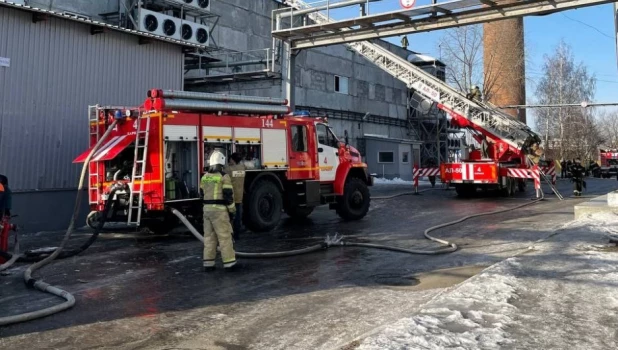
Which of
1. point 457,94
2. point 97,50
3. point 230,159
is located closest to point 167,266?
point 230,159

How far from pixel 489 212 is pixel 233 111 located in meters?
8.11

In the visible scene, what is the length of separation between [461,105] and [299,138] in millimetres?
11054

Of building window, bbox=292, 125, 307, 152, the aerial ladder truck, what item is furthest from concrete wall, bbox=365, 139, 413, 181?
building window, bbox=292, 125, 307, 152

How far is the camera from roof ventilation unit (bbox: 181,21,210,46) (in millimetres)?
18844

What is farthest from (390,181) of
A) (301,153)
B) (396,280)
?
(396,280)

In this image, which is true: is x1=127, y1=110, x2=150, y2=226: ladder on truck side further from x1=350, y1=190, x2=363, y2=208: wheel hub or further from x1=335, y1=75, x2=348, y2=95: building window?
x1=335, y1=75, x2=348, y2=95: building window

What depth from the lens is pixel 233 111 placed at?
36.9 feet

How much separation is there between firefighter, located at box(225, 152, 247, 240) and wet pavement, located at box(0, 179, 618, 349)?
47 cm

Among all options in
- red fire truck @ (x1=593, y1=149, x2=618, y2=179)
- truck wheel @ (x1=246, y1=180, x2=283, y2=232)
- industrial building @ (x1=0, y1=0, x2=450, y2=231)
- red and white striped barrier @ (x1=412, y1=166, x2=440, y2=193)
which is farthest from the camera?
red fire truck @ (x1=593, y1=149, x2=618, y2=179)

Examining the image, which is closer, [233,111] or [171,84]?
[233,111]

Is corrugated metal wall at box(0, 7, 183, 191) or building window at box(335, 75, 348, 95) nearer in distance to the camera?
corrugated metal wall at box(0, 7, 183, 191)

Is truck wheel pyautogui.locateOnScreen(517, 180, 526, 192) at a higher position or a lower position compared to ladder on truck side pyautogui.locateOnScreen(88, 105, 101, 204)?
lower

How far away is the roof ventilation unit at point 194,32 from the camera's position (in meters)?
18.8

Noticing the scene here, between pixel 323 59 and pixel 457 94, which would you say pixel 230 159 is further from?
pixel 323 59
